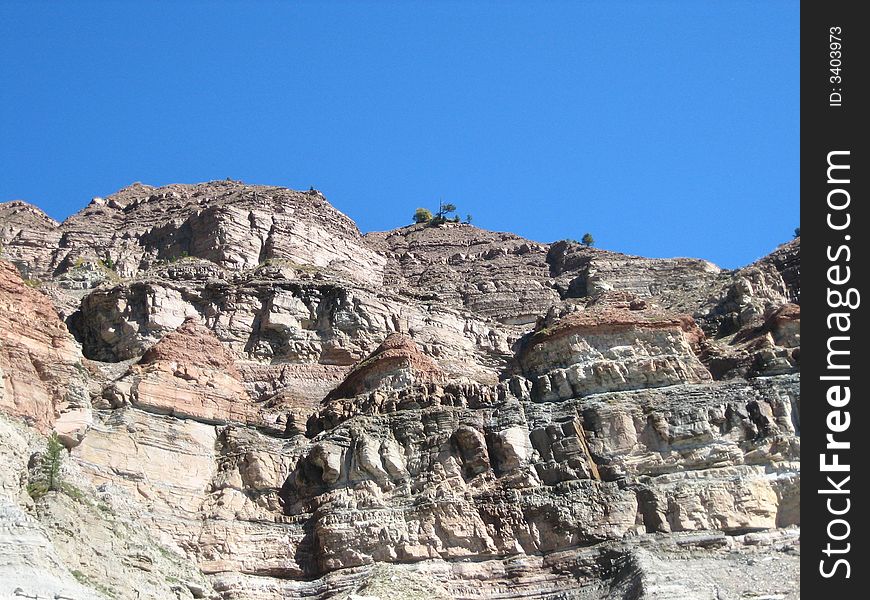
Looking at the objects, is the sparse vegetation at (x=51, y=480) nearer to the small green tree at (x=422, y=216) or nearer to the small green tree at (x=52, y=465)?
the small green tree at (x=52, y=465)

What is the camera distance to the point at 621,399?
52594 mm

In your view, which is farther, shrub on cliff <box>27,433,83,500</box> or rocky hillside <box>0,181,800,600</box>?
rocky hillside <box>0,181,800,600</box>

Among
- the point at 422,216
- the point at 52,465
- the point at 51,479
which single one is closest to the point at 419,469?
the point at 52,465

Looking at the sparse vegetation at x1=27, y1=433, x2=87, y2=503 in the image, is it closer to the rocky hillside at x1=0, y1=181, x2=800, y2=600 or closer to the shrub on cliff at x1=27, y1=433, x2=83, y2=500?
the shrub on cliff at x1=27, y1=433, x2=83, y2=500

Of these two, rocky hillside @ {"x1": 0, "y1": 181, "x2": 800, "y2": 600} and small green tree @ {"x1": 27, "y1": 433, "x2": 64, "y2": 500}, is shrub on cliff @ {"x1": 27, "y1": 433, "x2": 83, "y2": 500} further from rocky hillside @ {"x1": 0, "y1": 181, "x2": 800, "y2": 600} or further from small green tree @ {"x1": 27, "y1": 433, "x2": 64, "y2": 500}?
rocky hillside @ {"x1": 0, "y1": 181, "x2": 800, "y2": 600}

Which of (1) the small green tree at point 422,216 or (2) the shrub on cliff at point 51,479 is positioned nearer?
(2) the shrub on cliff at point 51,479

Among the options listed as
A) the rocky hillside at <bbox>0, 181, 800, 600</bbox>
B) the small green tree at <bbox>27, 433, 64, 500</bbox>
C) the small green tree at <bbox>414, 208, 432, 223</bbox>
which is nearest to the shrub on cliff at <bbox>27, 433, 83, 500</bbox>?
the small green tree at <bbox>27, 433, 64, 500</bbox>

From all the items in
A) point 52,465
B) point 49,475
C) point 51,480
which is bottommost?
point 51,480

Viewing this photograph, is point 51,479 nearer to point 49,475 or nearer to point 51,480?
point 51,480
